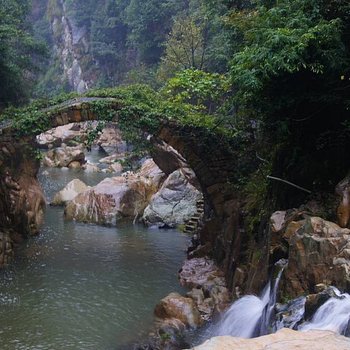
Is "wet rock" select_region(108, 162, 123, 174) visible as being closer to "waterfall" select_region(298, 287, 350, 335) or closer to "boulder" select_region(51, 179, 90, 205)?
"boulder" select_region(51, 179, 90, 205)

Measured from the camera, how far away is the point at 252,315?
7680mm

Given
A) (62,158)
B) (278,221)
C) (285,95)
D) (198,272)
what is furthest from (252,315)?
(62,158)

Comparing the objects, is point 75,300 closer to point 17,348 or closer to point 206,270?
point 17,348

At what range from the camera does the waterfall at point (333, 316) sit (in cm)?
523

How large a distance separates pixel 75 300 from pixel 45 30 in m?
54.1

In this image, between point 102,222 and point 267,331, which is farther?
point 102,222

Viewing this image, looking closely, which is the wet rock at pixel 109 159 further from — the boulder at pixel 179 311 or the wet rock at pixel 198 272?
the boulder at pixel 179 311

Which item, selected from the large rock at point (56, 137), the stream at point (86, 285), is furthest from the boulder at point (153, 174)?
the large rock at point (56, 137)

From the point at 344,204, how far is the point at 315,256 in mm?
1141

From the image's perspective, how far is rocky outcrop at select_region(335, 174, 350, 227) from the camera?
23.7ft

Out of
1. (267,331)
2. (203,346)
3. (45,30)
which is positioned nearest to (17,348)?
(267,331)

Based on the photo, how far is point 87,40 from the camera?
A: 54.0 metres

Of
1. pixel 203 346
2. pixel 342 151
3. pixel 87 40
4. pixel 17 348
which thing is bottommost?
pixel 17 348

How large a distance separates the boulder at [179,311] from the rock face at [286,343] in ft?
18.9
